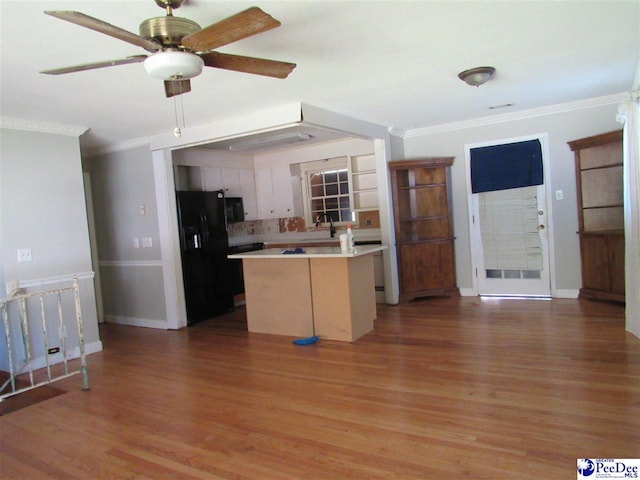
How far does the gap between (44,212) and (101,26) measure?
3.06 metres

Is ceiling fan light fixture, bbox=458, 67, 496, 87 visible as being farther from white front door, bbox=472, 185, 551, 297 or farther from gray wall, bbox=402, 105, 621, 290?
white front door, bbox=472, 185, 551, 297

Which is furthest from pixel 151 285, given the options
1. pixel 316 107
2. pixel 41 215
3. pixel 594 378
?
pixel 594 378

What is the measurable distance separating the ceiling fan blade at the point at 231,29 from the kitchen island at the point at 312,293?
91.7 inches

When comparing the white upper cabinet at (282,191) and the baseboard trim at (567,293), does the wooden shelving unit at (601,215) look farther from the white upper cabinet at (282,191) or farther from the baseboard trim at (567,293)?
the white upper cabinet at (282,191)

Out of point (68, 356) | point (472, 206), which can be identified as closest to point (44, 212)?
point (68, 356)

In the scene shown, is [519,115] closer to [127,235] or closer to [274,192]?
[274,192]

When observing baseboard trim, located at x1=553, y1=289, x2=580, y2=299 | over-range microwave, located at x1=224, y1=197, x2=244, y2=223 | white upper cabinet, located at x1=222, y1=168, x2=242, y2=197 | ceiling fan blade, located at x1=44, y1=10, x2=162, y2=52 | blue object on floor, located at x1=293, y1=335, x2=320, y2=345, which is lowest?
blue object on floor, located at x1=293, y1=335, x2=320, y2=345

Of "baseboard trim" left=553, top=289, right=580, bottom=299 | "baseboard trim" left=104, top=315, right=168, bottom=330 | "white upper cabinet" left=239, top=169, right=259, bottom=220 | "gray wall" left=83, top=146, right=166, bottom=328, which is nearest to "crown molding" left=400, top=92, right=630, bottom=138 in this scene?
"baseboard trim" left=553, top=289, right=580, bottom=299

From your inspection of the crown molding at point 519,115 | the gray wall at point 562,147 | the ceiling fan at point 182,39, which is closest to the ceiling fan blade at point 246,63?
the ceiling fan at point 182,39

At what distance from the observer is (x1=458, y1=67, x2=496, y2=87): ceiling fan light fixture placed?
348cm

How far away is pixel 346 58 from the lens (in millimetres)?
3047

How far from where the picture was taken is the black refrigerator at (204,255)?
17.9 feet

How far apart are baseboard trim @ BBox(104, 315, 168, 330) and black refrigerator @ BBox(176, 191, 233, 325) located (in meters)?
0.35

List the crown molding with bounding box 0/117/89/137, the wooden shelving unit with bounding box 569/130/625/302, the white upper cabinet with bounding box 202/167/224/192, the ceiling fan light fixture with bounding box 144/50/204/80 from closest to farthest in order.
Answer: the ceiling fan light fixture with bounding box 144/50/204/80, the crown molding with bounding box 0/117/89/137, the wooden shelving unit with bounding box 569/130/625/302, the white upper cabinet with bounding box 202/167/224/192
